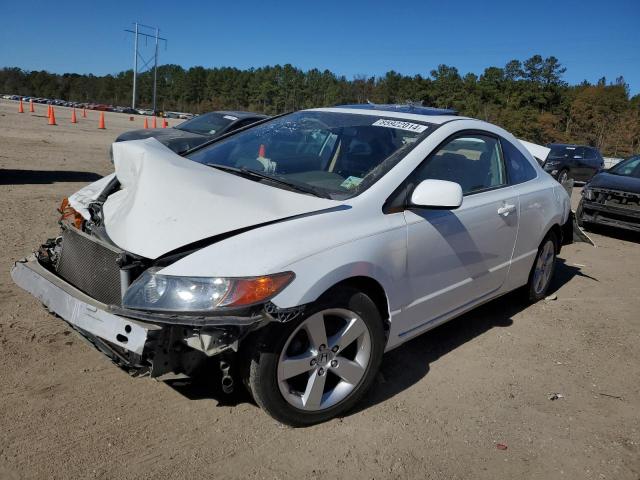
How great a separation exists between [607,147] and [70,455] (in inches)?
2423

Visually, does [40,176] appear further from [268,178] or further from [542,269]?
[542,269]

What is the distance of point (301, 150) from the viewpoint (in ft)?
12.5

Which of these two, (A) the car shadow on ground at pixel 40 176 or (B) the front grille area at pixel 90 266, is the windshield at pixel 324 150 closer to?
(B) the front grille area at pixel 90 266

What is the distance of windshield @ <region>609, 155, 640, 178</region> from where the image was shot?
9.61 metres

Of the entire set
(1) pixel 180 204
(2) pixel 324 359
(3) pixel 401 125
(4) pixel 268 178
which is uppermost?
(3) pixel 401 125

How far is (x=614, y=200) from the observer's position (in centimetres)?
904

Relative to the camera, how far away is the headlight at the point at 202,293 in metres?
2.43

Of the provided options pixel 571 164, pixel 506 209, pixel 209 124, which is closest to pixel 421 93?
pixel 571 164

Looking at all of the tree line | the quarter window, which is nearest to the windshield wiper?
the quarter window

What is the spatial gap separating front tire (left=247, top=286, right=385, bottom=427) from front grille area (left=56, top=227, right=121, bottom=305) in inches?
32.0

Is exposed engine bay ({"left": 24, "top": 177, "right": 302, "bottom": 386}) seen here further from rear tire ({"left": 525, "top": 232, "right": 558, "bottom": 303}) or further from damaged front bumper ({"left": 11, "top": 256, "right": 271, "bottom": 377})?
rear tire ({"left": 525, "top": 232, "right": 558, "bottom": 303})

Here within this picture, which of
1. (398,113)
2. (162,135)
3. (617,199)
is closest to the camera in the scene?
(398,113)

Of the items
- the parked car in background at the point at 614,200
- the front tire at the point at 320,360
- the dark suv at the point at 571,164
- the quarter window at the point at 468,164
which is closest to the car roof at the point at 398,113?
the quarter window at the point at 468,164

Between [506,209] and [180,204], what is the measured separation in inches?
95.8
